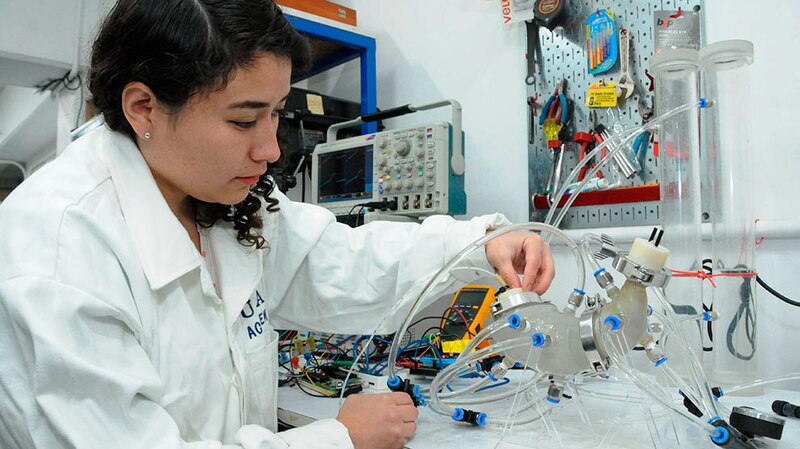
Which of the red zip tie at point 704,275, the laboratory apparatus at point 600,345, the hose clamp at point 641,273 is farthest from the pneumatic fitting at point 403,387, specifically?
the red zip tie at point 704,275

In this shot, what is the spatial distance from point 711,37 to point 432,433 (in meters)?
1.25

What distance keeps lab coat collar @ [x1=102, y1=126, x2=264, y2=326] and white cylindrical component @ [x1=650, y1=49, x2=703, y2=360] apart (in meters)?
0.84

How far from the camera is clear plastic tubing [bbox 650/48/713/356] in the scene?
114cm

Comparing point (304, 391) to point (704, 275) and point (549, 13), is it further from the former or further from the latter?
point (549, 13)

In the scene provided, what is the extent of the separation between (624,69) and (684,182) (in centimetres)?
60

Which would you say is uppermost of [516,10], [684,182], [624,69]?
[516,10]

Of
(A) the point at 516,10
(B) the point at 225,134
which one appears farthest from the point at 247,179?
(A) the point at 516,10

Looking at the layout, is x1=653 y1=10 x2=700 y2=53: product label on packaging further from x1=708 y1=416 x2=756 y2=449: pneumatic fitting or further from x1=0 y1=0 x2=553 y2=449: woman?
x1=708 y1=416 x2=756 y2=449: pneumatic fitting

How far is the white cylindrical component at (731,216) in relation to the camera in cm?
113

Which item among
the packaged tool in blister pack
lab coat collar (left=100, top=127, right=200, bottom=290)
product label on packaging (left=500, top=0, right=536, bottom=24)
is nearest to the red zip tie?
the packaged tool in blister pack

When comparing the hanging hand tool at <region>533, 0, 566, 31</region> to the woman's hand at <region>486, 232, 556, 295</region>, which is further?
the hanging hand tool at <region>533, 0, 566, 31</region>

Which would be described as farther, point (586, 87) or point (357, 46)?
point (357, 46)

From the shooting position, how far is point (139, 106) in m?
0.87

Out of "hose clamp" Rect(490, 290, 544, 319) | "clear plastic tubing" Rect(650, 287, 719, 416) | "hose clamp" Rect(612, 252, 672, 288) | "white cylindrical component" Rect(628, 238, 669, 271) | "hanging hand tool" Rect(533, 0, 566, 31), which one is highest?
"hanging hand tool" Rect(533, 0, 566, 31)
